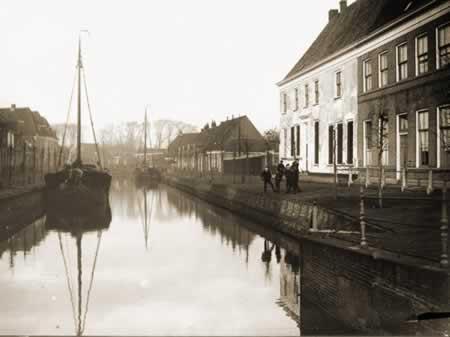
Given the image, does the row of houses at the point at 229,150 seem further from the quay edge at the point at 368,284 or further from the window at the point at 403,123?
the quay edge at the point at 368,284

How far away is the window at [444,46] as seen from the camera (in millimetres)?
15656

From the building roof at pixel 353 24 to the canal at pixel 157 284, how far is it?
9.96m

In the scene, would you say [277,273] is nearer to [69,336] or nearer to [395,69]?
[69,336]

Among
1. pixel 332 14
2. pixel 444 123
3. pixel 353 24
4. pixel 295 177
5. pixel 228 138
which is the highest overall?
pixel 332 14

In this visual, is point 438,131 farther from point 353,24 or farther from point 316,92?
point 316,92

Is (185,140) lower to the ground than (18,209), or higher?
higher

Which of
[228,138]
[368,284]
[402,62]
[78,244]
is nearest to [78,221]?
[78,244]

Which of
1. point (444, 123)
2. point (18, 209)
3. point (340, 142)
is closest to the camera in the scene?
point (444, 123)

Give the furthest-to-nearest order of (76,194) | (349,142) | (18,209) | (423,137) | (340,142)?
(76,194)
(340,142)
(349,142)
(18,209)
(423,137)

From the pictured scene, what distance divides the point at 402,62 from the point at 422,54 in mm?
1585

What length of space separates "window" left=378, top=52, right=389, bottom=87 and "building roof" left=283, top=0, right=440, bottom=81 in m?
1.17

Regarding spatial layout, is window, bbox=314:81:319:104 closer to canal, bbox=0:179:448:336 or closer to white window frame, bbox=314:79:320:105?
white window frame, bbox=314:79:320:105

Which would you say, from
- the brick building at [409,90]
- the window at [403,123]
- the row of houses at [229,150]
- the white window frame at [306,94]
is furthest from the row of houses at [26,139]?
the window at [403,123]

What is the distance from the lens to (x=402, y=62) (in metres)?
19.0
